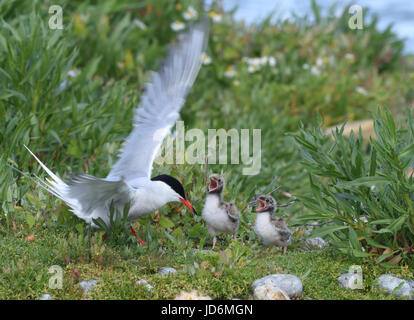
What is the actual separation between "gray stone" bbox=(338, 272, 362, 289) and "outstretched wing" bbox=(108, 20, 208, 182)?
1.68m

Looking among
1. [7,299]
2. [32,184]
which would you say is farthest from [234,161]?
[7,299]

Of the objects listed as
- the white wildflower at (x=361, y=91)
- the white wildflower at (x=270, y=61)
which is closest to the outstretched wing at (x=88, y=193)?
the white wildflower at (x=270, y=61)

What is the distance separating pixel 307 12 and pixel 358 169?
7.58 m

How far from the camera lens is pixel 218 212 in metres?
4.52

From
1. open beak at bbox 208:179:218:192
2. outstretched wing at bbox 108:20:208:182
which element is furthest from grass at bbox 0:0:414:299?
outstretched wing at bbox 108:20:208:182

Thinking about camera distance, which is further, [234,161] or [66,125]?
[234,161]

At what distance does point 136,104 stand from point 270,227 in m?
3.10

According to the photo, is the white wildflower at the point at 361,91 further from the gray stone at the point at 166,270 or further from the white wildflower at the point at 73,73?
the gray stone at the point at 166,270

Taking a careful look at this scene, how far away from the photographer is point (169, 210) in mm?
5148

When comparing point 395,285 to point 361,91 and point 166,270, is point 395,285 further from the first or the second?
point 361,91

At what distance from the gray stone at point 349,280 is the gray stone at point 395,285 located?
6.5 inches

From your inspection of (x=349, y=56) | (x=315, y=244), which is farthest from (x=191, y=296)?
(x=349, y=56)

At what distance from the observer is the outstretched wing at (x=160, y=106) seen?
15.4 feet
